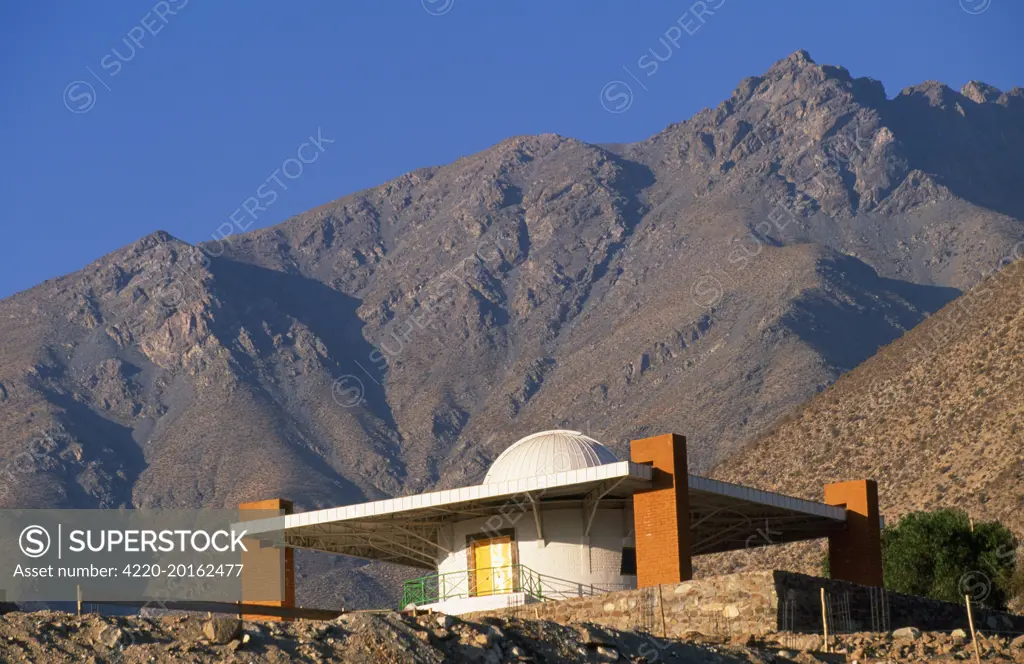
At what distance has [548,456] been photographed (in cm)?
3434

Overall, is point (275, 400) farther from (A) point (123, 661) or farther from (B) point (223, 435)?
(A) point (123, 661)

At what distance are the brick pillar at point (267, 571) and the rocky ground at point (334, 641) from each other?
14771 millimetres

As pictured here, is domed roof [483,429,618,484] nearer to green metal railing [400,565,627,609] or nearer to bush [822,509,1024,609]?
green metal railing [400,565,627,609]

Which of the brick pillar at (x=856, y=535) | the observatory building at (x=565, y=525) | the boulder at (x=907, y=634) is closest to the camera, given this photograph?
the boulder at (x=907, y=634)

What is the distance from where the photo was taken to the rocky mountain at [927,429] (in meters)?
65.7

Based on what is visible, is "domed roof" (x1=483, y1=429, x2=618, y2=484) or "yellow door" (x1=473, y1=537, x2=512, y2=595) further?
"domed roof" (x1=483, y1=429, x2=618, y2=484)

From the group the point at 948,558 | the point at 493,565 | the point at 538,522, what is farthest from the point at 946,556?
the point at 538,522

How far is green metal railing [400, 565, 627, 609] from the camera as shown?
32781 millimetres

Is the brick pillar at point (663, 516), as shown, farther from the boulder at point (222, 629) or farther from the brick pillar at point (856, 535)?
the boulder at point (222, 629)

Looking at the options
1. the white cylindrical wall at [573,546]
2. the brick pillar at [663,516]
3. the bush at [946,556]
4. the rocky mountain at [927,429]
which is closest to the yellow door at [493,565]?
the white cylindrical wall at [573,546]

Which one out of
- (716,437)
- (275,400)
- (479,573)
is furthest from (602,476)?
(275,400)

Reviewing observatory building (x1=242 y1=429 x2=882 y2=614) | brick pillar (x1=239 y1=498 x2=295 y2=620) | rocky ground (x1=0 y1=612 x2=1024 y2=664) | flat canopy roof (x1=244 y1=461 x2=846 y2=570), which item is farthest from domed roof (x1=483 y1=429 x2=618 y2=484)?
rocky ground (x1=0 y1=612 x2=1024 y2=664)

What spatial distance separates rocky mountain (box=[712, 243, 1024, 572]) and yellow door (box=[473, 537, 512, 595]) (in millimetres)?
31940

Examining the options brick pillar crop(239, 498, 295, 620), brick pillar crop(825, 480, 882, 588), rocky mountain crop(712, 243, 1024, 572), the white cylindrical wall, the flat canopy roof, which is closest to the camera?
the flat canopy roof
